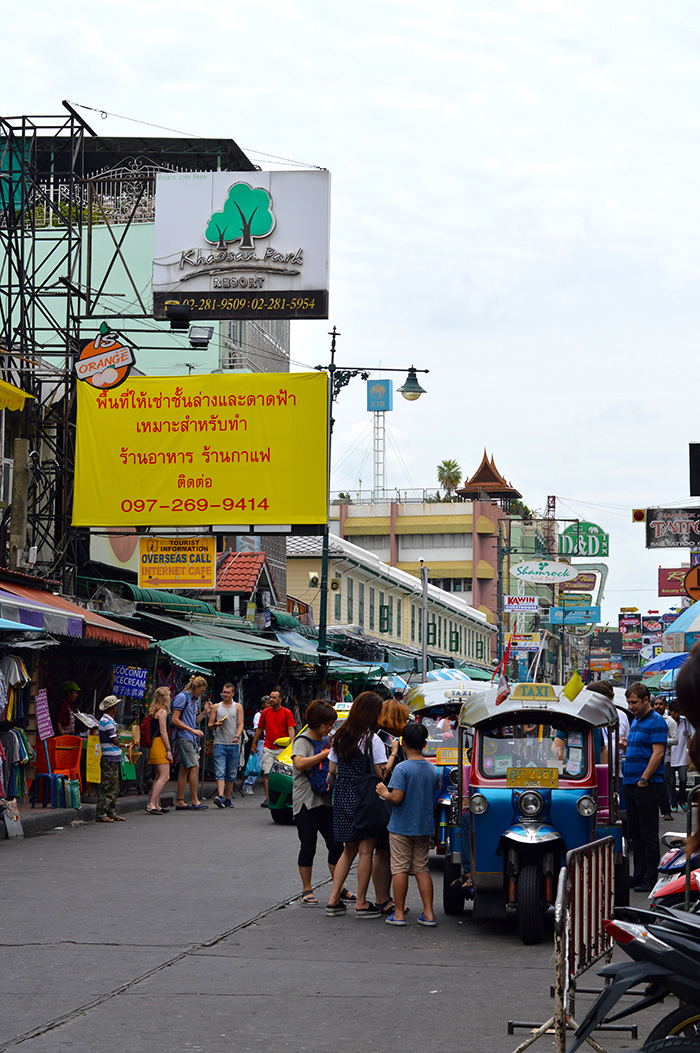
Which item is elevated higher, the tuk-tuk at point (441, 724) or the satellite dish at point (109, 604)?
the satellite dish at point (109, 604)

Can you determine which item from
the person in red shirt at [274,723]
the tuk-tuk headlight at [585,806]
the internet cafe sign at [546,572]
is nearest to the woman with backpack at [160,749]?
the person in red shirt at [274,723]

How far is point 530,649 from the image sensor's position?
211 ft

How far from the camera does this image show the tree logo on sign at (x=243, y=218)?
26844mm

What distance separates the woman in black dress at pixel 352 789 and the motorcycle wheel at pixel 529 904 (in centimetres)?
156

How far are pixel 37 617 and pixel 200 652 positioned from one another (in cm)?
710

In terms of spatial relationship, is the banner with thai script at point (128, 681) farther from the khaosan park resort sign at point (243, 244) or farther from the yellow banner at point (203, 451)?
the khaosan park resort sign at point (243, 244)

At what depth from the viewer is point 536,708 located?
1095 cm

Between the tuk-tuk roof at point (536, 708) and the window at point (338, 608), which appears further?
the window at point (338, 608)

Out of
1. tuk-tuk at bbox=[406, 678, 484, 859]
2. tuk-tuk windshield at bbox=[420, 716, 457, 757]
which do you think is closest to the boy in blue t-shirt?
tuk-tuk at bbox=[406, 678, 484, 859]

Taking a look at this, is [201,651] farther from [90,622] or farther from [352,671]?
[352,671]

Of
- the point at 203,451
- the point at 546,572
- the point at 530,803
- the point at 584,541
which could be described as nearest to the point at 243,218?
the point at 203,451

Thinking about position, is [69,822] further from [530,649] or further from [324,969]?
[530,649]

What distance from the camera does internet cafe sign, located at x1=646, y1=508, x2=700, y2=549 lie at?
31.3 meters

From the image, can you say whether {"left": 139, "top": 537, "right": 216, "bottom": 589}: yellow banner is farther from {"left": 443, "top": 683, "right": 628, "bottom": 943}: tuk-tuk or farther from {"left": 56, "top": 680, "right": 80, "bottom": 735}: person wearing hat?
{"left": 443, "top": 683, "right": 628, "bottom": 943}: tuk-tuk
